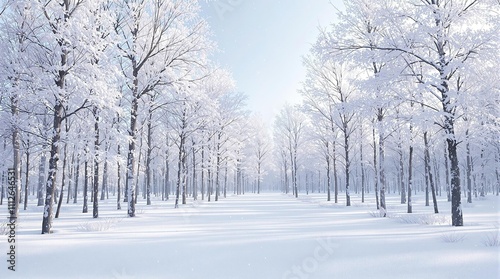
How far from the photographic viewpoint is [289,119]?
38.9m

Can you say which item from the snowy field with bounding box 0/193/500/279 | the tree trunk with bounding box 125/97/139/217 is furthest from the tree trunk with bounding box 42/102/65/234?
the tree trunk with bounding box 125/97/139/217

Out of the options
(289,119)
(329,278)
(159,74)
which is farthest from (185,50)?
(289,119)

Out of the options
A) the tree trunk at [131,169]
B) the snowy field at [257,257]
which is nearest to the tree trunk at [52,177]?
the snowy field at [257,257]

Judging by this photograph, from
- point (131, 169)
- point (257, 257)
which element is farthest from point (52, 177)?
point (257, 257)

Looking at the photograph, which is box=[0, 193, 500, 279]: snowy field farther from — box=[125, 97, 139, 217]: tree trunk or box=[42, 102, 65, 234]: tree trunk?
box=[125, 97, 139, 217]: tree trunk

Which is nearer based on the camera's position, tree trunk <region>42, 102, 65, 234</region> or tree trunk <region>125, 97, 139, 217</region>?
tree trunk <region>42, 102, 65, 234</region>

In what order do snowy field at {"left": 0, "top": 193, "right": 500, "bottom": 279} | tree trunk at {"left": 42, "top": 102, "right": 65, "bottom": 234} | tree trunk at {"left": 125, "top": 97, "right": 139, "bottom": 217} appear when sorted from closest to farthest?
1. snowy field at {"left": 0, "top": 193, "right": 500, "bottom": 279}
2. tree trunk at {"left": 42, "top": 102, "right": 65, "bottom": 234}
3. tree trunk at {"left": 125, "top": 97, "right": 139, "bottom": 217}

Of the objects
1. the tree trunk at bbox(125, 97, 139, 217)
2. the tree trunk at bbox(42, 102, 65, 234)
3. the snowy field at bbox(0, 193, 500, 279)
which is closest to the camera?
the snowy field at bbox(0, 193, 500, 279)

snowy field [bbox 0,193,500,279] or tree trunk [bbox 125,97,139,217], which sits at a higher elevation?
tree trunk [bbox 125,97,139,217]

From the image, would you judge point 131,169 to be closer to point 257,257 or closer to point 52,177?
point 52,177

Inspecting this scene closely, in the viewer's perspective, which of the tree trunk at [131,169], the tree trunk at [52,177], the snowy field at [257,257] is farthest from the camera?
the tree trunk at [131,169]

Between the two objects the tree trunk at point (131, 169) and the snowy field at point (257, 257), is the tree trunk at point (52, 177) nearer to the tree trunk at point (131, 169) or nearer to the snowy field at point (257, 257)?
the snowy field at point (257, 257)

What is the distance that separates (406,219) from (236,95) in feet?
64.2

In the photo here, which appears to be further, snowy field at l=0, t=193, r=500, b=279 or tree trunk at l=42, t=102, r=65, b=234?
tree trunk at l=42, t=102, r=65, b=234
